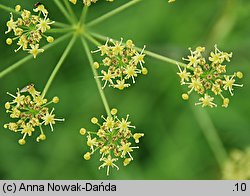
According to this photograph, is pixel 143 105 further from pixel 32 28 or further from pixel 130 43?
pixel 32 28

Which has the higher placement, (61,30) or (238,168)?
(61,30)

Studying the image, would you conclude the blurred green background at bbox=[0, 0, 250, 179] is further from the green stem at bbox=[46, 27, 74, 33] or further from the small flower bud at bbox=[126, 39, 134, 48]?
the small flower bud at bbox=[126, 39, 134, 48]

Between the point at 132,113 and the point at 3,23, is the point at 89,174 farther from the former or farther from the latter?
the point at 3,23

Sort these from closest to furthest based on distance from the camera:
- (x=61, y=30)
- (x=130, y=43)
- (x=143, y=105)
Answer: (x=130, y=43) < (x=61, y=30) < (x=143, y=105)

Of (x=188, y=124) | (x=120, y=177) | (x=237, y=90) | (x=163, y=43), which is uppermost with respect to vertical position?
(x=163, y=43)

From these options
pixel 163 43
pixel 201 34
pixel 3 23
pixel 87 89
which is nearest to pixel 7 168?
pixel 87 89

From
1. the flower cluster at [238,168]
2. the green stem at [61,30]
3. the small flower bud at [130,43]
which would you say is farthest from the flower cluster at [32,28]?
the flower cluster at [238,168]

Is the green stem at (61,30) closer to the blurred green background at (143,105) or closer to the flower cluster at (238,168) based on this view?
the blurred green background at (143,105)

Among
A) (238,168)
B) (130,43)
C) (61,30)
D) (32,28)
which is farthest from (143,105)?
(32,28)

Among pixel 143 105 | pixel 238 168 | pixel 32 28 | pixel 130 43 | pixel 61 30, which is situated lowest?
pixel 238 168
